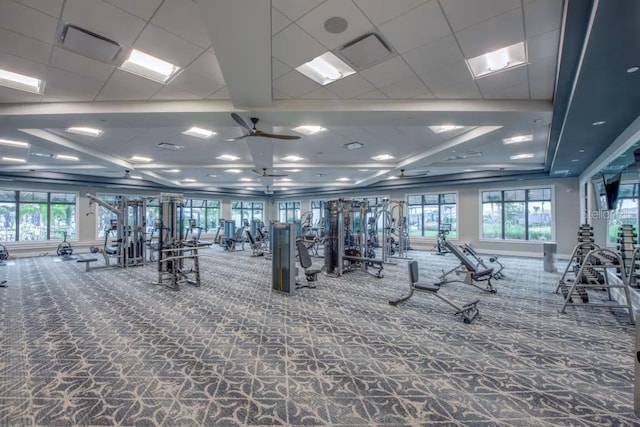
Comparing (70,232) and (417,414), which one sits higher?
(70,232)

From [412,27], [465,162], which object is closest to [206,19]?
[412,27]

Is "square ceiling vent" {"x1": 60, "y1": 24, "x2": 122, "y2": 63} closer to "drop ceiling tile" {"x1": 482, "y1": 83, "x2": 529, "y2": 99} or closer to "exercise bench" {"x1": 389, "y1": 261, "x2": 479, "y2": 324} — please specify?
"drop ceiling tile" {"x1": 482, "y1": 83, "x2": 529, "y2": 99}

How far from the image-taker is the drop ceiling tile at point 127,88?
3760 mm

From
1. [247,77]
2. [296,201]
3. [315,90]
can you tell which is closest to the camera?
[247,77]

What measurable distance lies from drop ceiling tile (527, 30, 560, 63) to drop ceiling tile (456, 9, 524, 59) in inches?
6.1

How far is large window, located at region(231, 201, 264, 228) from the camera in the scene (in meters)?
18.5

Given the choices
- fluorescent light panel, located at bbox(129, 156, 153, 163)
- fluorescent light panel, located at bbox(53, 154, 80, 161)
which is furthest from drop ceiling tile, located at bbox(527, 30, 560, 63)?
fluorescent light panel, located at bbox(53, 154, 80, 161)

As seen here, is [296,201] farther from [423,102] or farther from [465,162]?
[423,102]

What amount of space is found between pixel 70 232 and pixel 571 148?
56.0ft

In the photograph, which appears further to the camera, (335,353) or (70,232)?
(70,232)

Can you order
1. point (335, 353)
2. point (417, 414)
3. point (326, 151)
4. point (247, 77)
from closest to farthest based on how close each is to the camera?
point (417, 414) → point (335, 353) → point (247, 77) → point (326, 151)

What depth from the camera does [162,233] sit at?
6980mm

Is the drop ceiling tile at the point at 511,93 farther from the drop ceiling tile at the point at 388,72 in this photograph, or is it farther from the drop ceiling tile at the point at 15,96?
the drop ceiling tile at the point at 15,96

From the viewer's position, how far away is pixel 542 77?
3670mm
